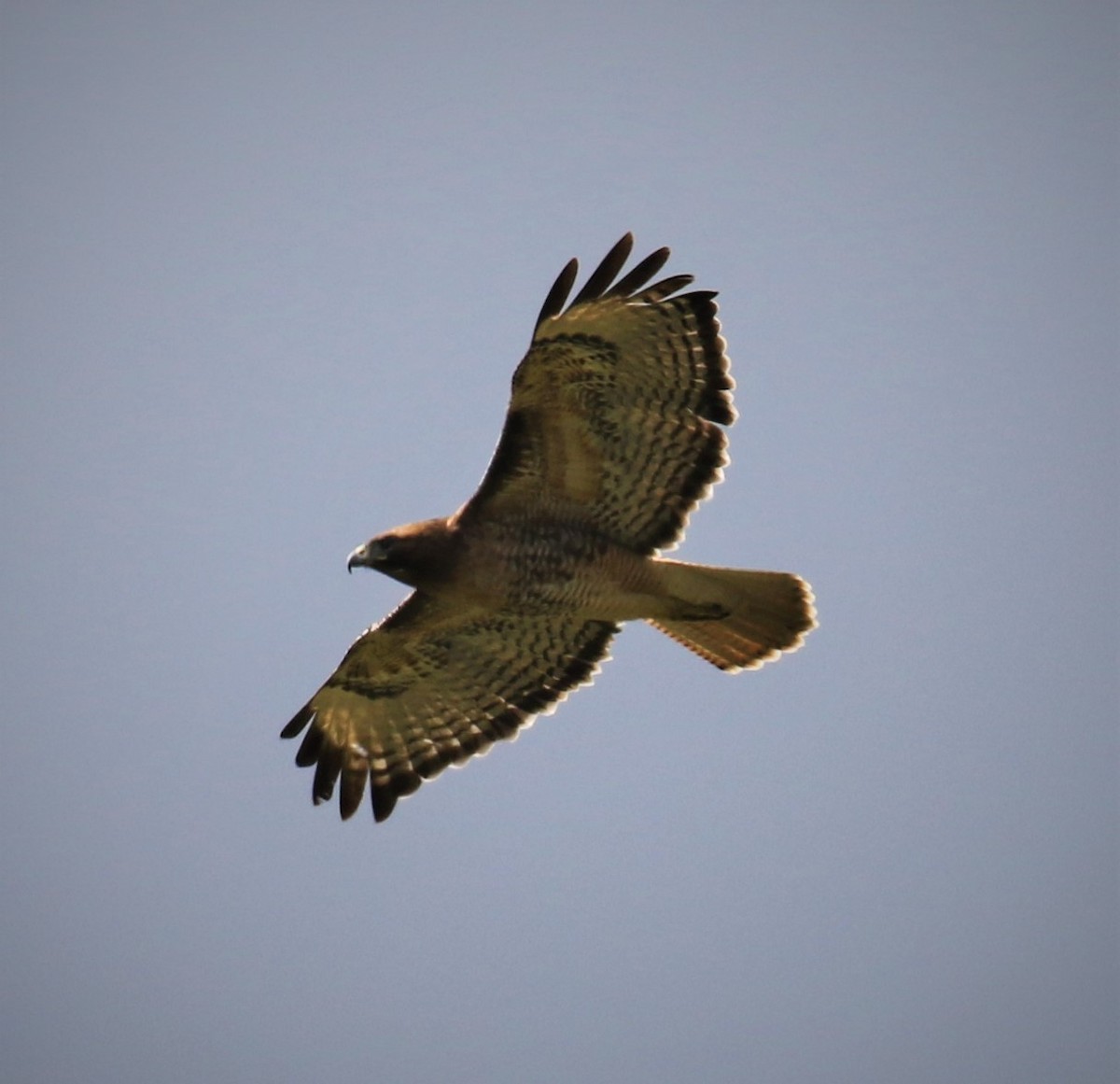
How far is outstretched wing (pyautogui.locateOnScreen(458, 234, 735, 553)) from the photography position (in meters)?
8.34

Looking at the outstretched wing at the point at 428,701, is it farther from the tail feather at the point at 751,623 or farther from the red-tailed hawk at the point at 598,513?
the tail feather at the point at 751,623

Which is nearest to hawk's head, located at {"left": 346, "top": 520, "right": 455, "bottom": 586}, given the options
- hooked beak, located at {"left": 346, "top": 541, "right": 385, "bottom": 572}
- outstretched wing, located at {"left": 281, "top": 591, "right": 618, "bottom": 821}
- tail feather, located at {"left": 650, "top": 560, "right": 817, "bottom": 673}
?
hooked beak, located at {"left": 346, "top": 541, "right": 385, "bottom": 572}

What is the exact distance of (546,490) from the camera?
8734mm

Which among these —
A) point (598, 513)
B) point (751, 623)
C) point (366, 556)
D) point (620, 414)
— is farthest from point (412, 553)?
point (751, 623)

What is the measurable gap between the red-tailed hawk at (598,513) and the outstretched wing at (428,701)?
0.03 meters

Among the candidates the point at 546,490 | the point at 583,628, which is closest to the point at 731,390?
the point at 546,490

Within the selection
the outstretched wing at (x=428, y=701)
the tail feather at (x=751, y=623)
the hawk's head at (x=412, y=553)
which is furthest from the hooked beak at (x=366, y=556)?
the tail feather at (x=751, y=623)

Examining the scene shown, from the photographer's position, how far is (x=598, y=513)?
884 centimetres

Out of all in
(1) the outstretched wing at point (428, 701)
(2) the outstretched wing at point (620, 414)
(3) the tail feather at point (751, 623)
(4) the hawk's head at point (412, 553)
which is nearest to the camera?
(2) the outstretched wing at point (620, 414)

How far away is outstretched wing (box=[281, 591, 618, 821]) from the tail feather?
69cm

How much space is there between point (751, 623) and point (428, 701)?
6.64 feet

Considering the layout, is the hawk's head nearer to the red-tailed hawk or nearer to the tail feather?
the red-tailed hawk

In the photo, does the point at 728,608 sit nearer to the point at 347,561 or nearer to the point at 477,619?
the point at 477,619

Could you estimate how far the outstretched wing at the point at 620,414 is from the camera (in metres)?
8.34
